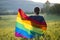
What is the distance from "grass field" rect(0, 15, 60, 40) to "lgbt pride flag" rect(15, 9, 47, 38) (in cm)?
8

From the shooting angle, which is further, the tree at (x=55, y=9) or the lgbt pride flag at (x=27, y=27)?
the tree at (x=55, y=9)

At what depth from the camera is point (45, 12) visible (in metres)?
2.44

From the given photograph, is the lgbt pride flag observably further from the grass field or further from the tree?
the tree

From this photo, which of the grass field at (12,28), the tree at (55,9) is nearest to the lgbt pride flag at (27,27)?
the grass field at (12,28)

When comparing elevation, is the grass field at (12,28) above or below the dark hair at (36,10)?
below

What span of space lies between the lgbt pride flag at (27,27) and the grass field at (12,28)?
3.1 inches

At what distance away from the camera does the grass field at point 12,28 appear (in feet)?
7.75

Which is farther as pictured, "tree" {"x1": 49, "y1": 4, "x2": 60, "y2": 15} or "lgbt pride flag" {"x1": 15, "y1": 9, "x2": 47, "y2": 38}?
"tree" {"x1": 49, "y1": 4, "x2": 60, "y2": 15}

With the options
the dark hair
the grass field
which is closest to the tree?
the grass field

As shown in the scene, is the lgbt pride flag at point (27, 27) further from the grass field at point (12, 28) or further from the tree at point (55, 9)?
the tree at point (55, 9)

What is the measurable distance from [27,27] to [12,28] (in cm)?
20

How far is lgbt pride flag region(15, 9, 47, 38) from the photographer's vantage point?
2307mm

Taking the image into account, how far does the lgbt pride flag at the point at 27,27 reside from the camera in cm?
231

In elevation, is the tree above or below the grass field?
above
